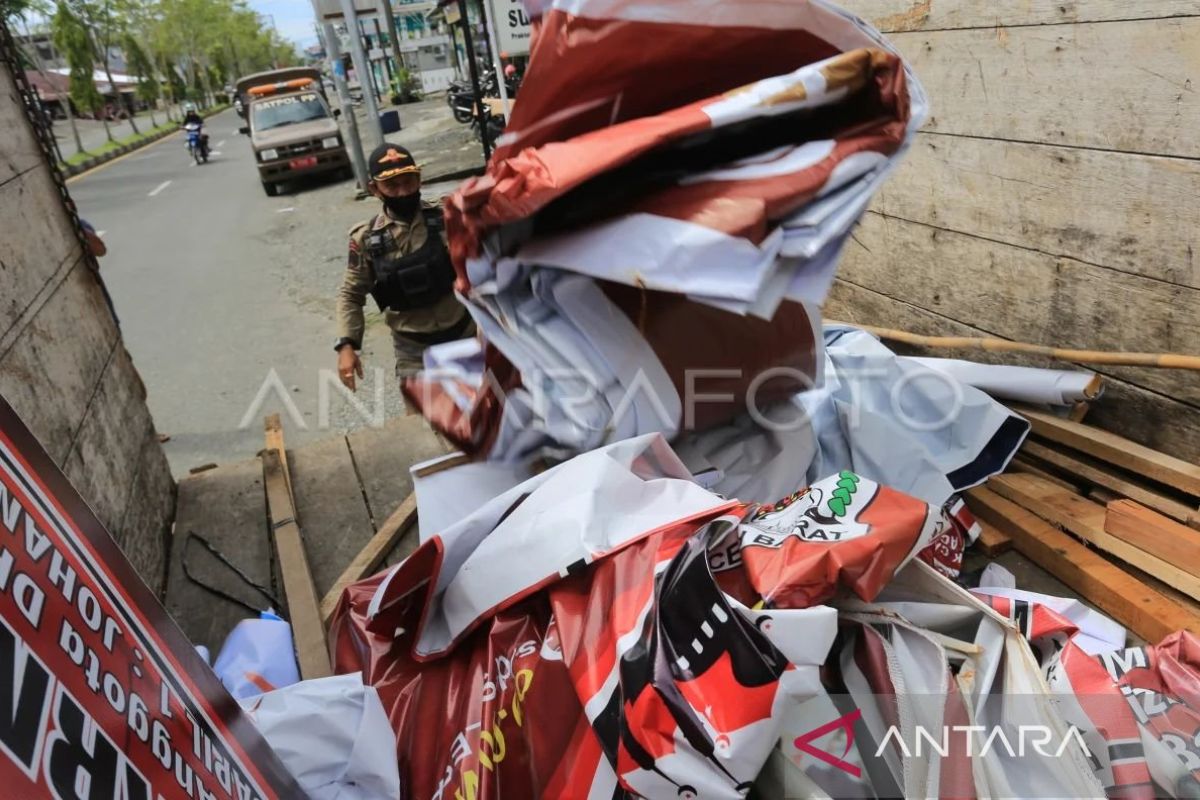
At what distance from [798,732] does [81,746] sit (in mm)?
1037

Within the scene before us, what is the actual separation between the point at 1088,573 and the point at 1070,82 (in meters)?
1.31

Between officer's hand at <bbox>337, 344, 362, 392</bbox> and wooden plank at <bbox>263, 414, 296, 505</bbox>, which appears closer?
wooden plank at <bbox>263, 414, 296, 505</bbox>

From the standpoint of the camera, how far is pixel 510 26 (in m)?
5.42

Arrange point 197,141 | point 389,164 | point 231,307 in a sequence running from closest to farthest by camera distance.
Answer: point 389,164 → point 231,307 → point 197,141

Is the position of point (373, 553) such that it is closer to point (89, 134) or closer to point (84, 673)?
point (84, 673)

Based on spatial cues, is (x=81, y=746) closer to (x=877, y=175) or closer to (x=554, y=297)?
(x=554, y=297)

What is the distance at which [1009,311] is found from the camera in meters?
2.46

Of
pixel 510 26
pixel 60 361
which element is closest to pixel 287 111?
pixel 510 26

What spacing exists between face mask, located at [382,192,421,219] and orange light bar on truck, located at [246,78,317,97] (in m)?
16.6

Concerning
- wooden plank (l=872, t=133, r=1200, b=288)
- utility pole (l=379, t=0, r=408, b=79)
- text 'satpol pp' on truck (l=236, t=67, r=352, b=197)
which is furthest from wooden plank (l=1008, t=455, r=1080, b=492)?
utility pole (l=379, t=0, r=408, b=79)

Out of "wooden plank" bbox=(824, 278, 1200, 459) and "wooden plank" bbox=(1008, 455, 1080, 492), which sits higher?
"wooden plank" bbox=(824, 278, 1200, 459)

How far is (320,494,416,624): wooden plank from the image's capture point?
212 cm

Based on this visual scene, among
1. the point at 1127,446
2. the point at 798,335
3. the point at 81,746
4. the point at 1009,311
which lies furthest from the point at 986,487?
the point at 81,746

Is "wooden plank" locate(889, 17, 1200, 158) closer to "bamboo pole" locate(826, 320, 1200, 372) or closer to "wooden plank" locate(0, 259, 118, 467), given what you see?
"bamboo pole" locate(826, 320, 1200, 372)
